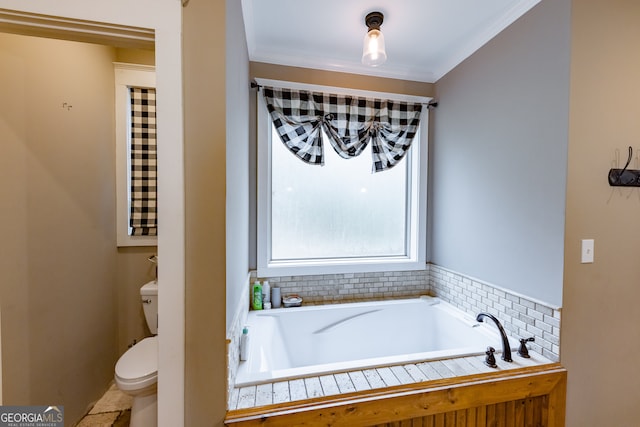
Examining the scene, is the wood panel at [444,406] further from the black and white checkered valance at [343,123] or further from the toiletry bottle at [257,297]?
the black and white checkered valance at [343,123]

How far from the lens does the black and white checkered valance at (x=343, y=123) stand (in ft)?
6.77

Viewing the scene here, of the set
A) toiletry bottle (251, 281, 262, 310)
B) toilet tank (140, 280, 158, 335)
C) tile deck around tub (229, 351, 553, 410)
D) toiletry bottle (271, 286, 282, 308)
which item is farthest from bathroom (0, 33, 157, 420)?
tile deck around tub (229, 351, 553, 410)

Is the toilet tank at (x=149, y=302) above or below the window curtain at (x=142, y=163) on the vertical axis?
below

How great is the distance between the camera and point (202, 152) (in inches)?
38.9

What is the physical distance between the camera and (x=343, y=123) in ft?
7.10

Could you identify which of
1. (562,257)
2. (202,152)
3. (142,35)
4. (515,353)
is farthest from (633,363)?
(142,35)

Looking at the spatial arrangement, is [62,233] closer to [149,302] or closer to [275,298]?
[149,302]

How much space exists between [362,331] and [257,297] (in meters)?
0.87

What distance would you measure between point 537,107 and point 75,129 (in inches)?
112

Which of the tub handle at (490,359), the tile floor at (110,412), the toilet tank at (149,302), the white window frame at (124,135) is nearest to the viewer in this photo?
the tub handle at (490,359)

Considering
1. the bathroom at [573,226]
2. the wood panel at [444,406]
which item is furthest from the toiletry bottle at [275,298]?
the wood panel at [444,406]

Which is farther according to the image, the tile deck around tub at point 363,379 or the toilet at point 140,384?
the toilet at point 140,384

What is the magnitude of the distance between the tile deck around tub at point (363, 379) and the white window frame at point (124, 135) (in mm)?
1742

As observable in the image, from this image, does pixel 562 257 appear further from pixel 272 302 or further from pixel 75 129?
pixel 75 129
